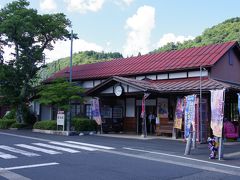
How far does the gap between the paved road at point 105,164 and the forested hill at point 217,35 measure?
34.2 meters

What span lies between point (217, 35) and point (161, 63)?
2630 cm

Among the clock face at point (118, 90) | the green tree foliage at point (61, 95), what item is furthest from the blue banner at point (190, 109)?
the green tree foliage at point (61, 95)

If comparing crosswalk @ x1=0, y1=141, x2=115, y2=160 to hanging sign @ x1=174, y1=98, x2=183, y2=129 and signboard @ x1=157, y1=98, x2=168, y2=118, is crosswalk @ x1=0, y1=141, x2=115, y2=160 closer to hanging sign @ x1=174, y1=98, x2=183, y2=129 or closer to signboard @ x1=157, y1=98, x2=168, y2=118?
hanging sign @ x1=174, y1=98, x2=183, y2=129

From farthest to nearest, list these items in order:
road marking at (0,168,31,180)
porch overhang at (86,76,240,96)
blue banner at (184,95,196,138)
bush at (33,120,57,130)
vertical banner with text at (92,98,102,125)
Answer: bush at (33,120,57,130) → vertical banner with text at (92,98,102,125) → porch overhang at (86,76,240,96) → blue banner at (184,95,196,138) → road marking at (0,168,31,180)

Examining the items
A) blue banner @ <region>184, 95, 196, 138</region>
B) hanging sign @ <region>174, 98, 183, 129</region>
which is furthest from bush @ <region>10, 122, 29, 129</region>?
blue banner @ <region>184, 95, 196, 138</region>

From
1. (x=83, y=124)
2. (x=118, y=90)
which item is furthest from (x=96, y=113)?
(x=118, y=90)

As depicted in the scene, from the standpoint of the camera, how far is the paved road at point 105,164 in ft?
29.5

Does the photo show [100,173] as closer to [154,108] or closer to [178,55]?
[154,108]

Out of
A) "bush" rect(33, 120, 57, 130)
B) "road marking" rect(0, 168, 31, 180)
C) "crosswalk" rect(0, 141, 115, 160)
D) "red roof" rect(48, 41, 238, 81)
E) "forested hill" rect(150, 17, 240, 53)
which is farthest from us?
"forested hill" rect(150, 17, 240, 53)

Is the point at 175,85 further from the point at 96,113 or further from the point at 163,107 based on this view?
the point at 96,113

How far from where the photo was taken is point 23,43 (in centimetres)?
2861

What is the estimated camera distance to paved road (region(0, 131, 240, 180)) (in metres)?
8.98

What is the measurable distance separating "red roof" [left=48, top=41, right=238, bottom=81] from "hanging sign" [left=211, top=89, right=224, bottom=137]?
7656 millimetres

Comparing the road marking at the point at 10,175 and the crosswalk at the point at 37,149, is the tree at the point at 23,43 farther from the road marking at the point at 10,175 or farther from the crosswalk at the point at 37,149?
the road marking at the point at 10,175
